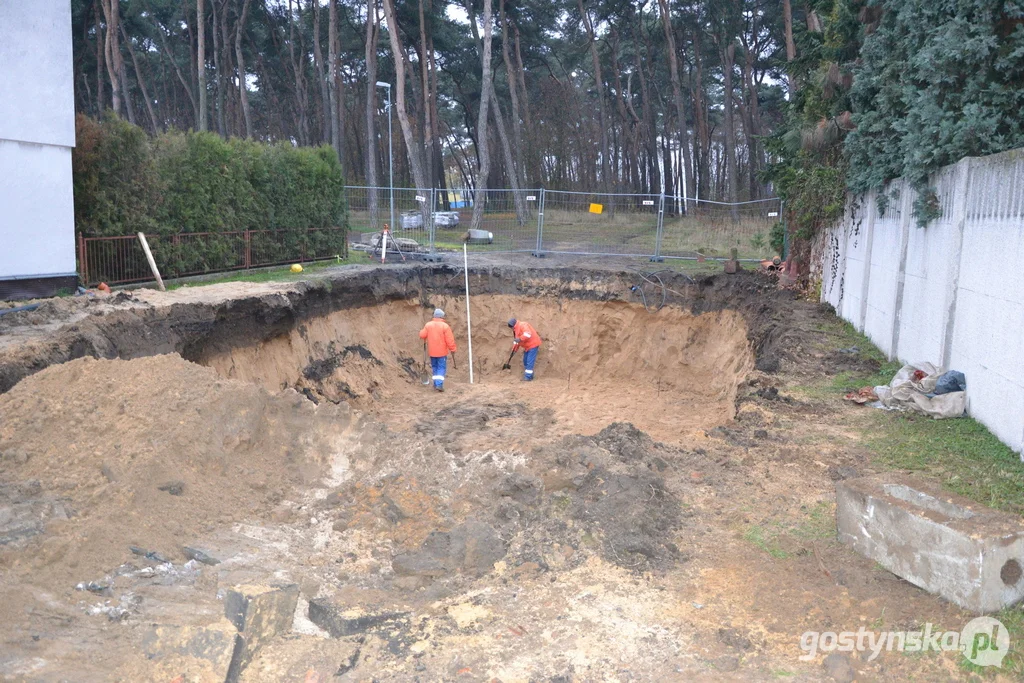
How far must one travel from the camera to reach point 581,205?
23.2 m

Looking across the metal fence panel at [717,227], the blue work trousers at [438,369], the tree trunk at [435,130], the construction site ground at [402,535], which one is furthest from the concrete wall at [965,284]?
the tree trunk at [435,130]

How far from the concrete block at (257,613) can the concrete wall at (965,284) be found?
6264mm

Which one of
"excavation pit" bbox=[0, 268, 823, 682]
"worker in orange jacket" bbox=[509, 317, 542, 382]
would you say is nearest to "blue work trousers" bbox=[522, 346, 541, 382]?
"worker in orange jacket" bbox=[509, 317, 542, 382]

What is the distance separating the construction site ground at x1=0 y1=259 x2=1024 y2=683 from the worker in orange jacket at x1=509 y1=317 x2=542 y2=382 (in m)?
5.14

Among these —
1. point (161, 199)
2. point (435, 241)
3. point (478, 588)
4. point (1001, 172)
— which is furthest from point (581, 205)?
point (478, 588)

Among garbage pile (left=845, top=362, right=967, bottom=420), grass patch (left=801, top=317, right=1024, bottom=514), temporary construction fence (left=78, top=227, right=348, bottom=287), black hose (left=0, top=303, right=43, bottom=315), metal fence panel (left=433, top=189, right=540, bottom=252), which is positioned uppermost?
metal fence panel (left=433, top=189, right=540, bottom=252)

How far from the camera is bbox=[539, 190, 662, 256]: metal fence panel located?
71.6 feet

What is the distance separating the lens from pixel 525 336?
17016mm

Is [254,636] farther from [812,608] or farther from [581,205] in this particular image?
[581,205]

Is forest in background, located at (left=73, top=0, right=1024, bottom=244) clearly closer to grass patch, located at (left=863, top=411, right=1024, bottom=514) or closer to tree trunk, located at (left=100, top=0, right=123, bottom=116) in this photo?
tree trunk, located at (left=100, top=0, right=123, bottom=116)

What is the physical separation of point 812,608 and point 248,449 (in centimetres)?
539

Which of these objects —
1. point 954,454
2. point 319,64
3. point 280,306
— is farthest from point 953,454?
point 319,64

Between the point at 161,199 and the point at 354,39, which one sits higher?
the point at 354,39

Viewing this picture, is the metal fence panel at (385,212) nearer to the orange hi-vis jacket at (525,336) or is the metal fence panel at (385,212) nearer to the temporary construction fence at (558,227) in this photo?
the temporary construction fence at (558,227)
